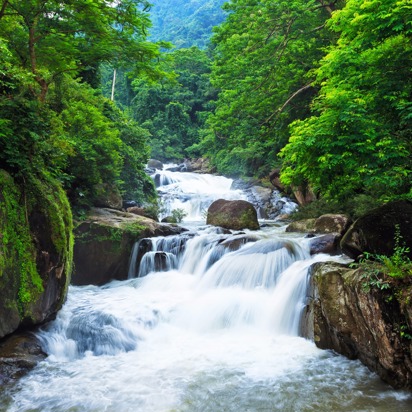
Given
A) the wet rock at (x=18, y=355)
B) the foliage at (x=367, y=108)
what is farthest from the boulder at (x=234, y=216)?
the wet rock at (x=18, y=355)

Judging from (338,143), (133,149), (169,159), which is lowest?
(338,143)

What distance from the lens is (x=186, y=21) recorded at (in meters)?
75.7

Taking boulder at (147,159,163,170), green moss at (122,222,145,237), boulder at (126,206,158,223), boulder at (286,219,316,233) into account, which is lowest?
green moss at (122,222,145,237)

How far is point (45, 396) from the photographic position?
4605 millimetres

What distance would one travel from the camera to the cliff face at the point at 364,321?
4391 millimetres

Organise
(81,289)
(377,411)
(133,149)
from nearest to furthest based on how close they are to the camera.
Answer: (377,411) < (81,289) < (133,149)

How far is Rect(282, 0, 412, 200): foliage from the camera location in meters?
5.38

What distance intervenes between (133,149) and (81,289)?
8389 mm

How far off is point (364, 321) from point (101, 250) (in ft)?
25.9

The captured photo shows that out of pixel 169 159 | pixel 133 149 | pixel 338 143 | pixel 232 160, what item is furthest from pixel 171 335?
pixel 169 159

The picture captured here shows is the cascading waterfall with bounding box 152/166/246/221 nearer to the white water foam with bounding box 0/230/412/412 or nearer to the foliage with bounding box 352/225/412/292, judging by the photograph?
the white water foam with bounding box 0/230/412/412

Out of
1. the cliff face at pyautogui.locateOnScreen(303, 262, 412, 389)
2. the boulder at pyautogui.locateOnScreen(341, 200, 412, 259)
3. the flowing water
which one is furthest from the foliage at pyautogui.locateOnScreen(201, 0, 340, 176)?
the cliff face at pyautogui.locateOnScreen(303, 262, 412, 389)

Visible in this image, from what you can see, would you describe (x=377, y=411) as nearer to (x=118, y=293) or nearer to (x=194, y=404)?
(x=194, y=404)

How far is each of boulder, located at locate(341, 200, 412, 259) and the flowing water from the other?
5.60 ft
